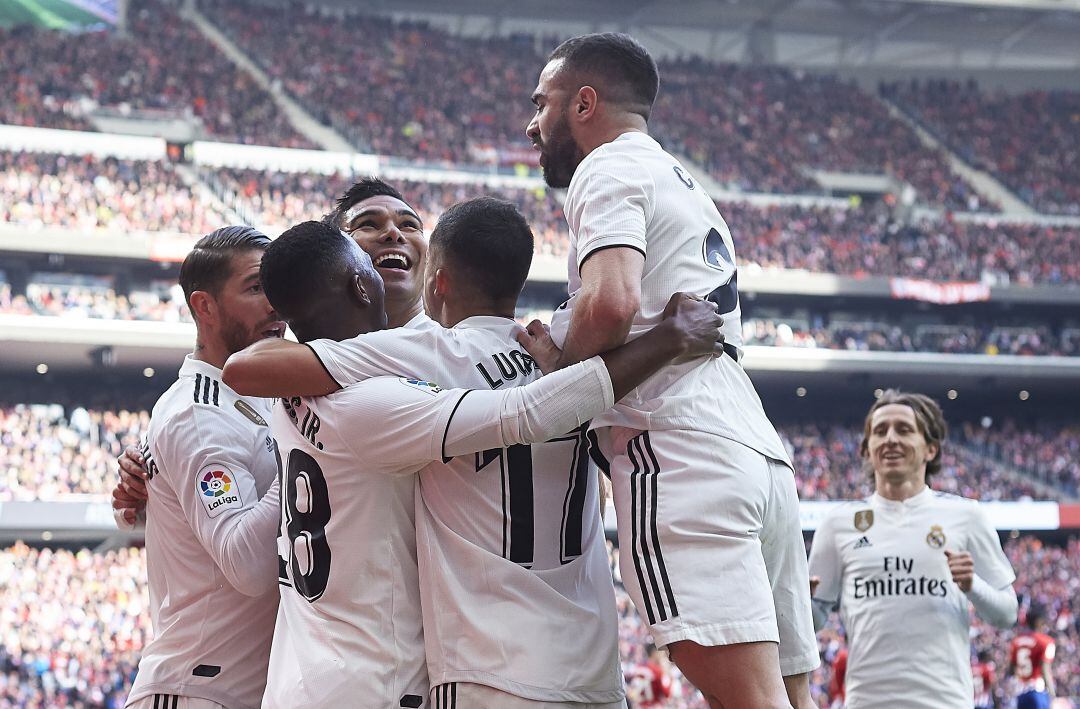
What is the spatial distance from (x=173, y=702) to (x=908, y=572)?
151 inches

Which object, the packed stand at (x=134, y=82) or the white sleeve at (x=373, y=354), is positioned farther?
the packed stand at (x=134, y=82)

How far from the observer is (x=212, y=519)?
11.1 feet

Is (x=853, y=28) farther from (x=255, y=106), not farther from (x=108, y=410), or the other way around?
(x=108, y=410)

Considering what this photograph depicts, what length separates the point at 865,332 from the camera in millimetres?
33406

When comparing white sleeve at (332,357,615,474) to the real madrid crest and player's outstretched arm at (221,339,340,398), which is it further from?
the real madrid crest

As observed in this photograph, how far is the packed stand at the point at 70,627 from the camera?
1571 centimetres

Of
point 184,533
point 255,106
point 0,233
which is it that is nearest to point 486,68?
point 255,106

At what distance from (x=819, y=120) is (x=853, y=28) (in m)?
5.40

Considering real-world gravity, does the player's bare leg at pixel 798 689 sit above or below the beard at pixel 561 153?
below

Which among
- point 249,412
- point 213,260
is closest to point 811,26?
point 213,260

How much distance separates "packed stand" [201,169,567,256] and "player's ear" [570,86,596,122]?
2483 centimetres

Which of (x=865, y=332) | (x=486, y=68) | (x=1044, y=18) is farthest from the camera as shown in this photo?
(x=1044, y=18)

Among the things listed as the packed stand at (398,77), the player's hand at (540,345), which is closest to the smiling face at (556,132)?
the player's hand at (540,345)

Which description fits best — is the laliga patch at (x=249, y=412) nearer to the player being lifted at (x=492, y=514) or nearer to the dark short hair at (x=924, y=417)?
the player being lifted at (x=492, y=514)
